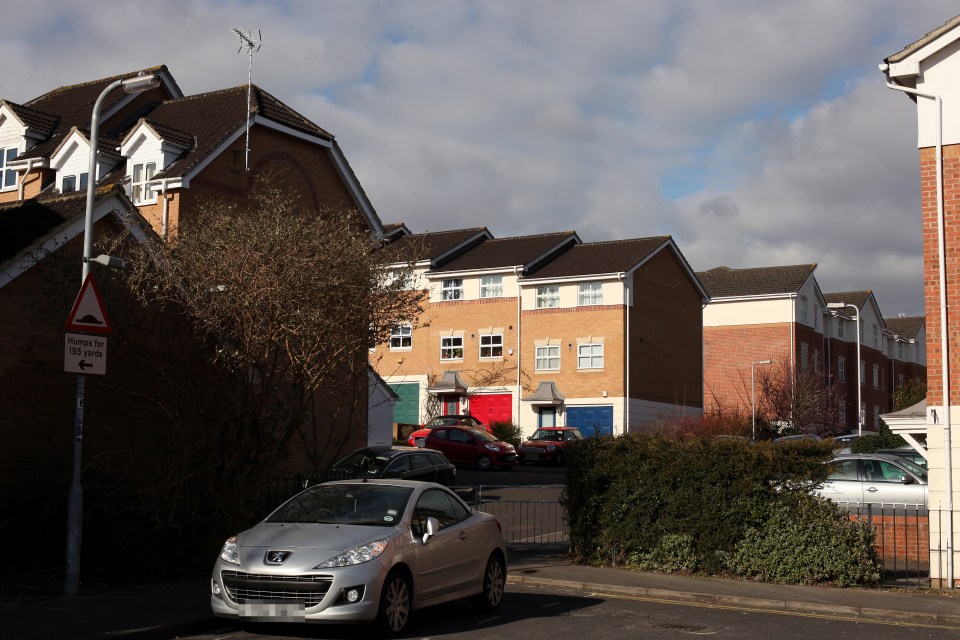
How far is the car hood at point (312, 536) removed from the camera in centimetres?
973

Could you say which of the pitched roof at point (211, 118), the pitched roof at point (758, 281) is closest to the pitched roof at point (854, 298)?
the pitched roof at point (758, 281)

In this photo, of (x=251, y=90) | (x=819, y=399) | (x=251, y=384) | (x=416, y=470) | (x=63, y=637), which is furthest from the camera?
(x=819, y=399)

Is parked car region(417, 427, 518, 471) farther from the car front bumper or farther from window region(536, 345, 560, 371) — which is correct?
the car front bumper

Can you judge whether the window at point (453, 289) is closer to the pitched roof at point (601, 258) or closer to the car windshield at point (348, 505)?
the pitched roof at point (601, 258)

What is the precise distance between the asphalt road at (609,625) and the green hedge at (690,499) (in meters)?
2.09

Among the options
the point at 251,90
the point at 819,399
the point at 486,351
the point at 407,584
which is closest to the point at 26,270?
the point at 407,584

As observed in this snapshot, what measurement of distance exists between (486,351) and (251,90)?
25.4m

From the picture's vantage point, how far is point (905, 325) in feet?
288

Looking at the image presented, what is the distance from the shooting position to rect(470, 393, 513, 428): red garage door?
52031mm

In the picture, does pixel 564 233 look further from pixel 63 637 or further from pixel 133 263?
pixel 63 637

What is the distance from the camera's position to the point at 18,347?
560 inches

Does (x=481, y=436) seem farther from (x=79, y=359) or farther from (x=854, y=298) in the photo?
(x=854, y=298)

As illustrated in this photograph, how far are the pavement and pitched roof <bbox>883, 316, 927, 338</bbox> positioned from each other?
73471 millimetres

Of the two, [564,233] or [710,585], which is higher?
[564,233]
